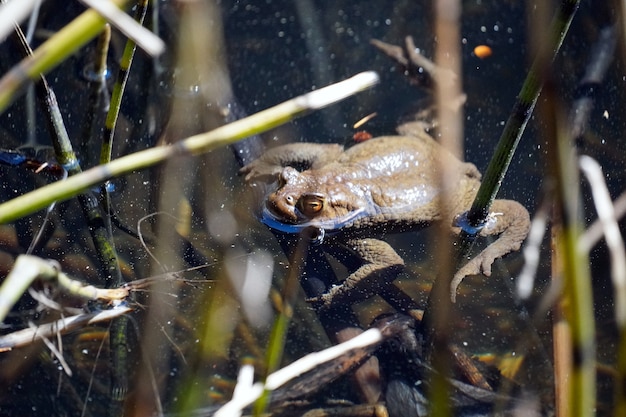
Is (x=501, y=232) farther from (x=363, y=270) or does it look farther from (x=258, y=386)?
(x=258, y=386)

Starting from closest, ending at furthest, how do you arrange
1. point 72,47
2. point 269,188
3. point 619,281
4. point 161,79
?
point 72,47 → point 619,281 → point 269,188 → point 161,79

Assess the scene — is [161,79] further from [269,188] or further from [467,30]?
[467,30]

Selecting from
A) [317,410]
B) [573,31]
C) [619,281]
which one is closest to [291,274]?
[317,410]

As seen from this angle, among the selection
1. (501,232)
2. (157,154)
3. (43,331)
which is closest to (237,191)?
(501,232)

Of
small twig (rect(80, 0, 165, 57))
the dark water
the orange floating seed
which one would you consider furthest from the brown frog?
small twig (rect(80, 0, 165, 57))

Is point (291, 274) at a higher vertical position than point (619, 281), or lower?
lower

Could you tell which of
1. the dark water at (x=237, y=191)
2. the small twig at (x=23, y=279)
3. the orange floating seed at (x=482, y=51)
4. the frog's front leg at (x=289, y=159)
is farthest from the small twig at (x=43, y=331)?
the orange floating seed at (x=482, y=51)

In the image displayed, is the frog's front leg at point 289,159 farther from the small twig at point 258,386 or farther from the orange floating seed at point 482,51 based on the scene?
the small twig at point 258,386
